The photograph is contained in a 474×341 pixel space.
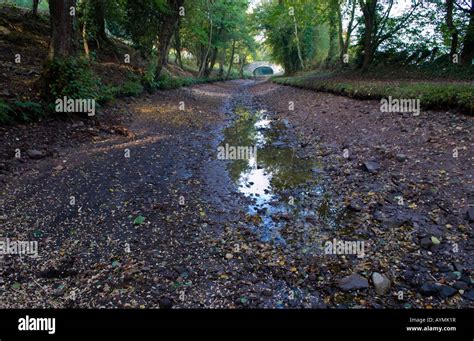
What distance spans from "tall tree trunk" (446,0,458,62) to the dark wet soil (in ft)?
28.8

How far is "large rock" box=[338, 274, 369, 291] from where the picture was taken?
3148 mm

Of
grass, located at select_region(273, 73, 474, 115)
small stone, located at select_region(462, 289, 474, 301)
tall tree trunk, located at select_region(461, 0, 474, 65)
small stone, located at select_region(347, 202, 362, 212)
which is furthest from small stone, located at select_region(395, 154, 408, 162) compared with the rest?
tall tree trunk, located at select_region(461, 0, 474, 65)

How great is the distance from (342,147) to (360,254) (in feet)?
13.5

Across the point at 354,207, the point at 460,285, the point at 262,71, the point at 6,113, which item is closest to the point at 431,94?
the point at 354,207

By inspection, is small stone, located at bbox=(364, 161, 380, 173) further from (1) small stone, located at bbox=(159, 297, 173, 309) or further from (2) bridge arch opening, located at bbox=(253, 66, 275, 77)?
(2) bridge arch opening, located at bbox=(253, 66, 275, 77)

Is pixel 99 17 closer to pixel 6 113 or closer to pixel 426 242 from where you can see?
pixel 6 113

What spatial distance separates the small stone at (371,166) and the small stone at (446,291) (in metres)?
2.88

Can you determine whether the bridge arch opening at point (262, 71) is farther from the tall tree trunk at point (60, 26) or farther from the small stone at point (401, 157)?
the small stone at point (401, 157)

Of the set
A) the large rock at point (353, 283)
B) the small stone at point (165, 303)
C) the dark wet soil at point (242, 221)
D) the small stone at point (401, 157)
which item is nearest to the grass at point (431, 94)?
the dark wet soil at point (242, 221)

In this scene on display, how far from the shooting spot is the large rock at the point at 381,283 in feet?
10.1

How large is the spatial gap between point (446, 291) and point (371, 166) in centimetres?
313

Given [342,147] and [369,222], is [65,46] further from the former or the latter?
[369,222]

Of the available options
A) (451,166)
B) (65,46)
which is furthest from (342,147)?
(65,46)

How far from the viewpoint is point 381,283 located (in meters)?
3.15
